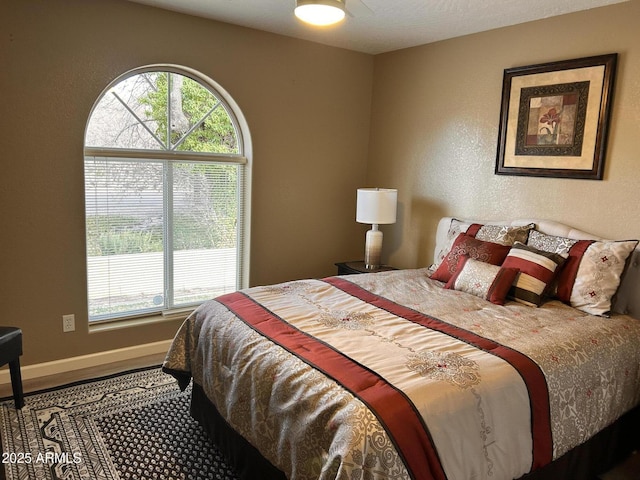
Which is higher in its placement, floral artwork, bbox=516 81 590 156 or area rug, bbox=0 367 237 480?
floral artwork, bbox=516 81 590 156

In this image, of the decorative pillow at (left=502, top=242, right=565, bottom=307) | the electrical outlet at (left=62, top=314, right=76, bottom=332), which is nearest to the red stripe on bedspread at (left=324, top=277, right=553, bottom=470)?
the decorative pillow at (left=502, top=242, right=565, bottom=307)

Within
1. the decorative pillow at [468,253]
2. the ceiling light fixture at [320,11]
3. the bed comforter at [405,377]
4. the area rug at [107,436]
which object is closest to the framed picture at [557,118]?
the decorative pillow at [468,253]

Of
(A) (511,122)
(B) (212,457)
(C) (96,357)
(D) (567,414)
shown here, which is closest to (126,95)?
(C) (96,357)

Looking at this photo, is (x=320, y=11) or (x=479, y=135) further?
(x=479, y=135)

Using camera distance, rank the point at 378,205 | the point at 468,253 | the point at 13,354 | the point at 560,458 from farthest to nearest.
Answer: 1. the point at 378,205
2. the point at 468,253
3. the point at 13,354
4. the point at 560,458

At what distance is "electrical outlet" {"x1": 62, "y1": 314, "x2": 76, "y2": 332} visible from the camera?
3233 mm

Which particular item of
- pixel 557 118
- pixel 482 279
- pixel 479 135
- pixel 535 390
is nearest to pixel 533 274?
pixel 482 279

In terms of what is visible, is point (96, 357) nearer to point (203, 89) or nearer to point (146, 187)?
point (146, 187)

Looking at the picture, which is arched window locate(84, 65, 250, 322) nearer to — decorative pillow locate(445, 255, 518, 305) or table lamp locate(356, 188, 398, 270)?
table lamp locate(356, 188, 398, 270)

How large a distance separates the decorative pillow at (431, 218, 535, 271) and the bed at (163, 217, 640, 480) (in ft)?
0.04

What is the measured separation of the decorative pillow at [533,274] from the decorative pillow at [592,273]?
82 mm

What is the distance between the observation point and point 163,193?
3586mm

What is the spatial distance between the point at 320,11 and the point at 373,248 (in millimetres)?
2163

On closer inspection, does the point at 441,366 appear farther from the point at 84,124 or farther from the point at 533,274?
the point at 84,124
